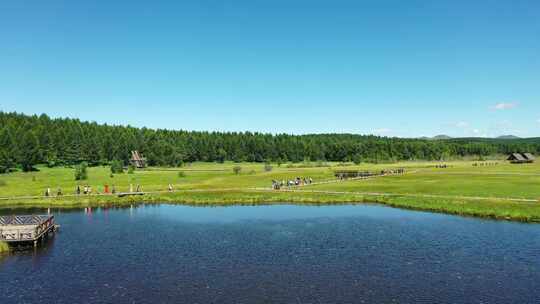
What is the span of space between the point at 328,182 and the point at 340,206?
34529mm

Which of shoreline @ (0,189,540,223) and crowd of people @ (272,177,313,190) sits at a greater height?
crowd of people @ (272,177,313,190)

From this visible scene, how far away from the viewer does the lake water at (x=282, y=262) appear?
100ft

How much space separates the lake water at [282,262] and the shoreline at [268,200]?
744 centimetres

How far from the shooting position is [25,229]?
45531mm

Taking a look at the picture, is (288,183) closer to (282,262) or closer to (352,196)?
(352,196)

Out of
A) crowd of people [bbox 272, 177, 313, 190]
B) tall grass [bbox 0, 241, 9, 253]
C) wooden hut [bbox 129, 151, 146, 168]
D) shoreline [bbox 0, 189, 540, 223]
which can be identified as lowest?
tall grass [bbox 0, 241, 9, 253]

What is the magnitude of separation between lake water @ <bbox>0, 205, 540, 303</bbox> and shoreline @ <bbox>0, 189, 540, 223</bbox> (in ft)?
24.4

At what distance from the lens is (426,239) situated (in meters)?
46.6

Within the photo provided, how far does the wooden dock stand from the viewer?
147 feet

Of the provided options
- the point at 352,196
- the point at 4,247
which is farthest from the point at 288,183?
the point at 4,247

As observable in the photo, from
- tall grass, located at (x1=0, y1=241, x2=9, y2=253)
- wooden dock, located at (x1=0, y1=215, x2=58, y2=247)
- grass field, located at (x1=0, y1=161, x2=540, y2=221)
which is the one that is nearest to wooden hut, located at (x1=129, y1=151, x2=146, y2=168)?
grass field, located at (x1=0, y1=161, x2=540, y2=221)

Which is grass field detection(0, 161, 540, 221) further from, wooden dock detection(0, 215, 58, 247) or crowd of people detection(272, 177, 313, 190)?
wooden dock detection(0, 215, 58, 247)

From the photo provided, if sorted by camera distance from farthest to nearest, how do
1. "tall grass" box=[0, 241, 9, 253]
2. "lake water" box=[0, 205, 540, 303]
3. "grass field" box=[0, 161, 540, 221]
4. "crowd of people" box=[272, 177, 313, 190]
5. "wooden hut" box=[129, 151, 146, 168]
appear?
1. "wooden hut" box=[129, 151, 146, 168]
2. "crowd of people" box=[272, 177, 313, 190]
3. "grass field" box=[0, 161, 540, 221]
4. "tall grass" box=[0, 241, 9, 253]
5. "lake water" box=[0, 205, 540, 303]

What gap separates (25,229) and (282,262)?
2928 cm
